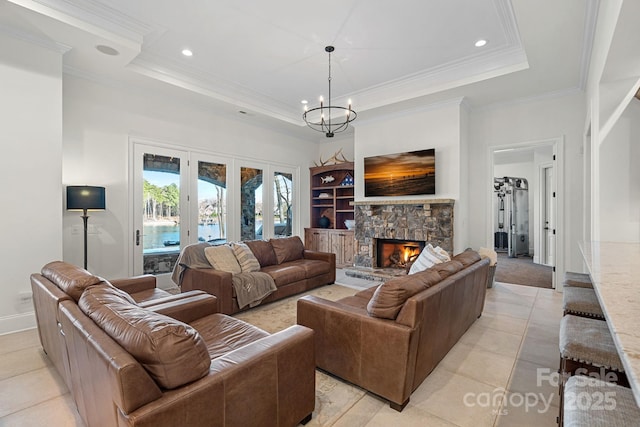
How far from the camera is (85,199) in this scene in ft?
12.2

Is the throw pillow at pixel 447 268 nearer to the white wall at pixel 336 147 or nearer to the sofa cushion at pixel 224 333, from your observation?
the sofa cushion at pixel 224 333

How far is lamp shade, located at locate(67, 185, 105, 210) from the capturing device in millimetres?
A: 3668

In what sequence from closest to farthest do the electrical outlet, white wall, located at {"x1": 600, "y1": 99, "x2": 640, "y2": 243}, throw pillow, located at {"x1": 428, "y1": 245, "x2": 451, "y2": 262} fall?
white wall, located at {"x1": 600, "y1": 99, "x2": 640, "y2": 243}, throw pillow, located at {"x1": 428, "y1": 245, "x2": 451, "y2": 262}, the electrical outlet

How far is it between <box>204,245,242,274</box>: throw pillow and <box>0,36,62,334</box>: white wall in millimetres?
1617

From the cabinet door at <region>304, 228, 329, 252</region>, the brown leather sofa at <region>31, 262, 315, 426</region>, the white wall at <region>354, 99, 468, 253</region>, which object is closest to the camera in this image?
the brown leather sofa at <region>31, 262, 315, 426</region>

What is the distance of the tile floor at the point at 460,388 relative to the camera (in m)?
1.87

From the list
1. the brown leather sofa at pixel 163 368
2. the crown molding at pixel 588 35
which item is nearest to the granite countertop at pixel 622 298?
the brown leather sofa at pixel 163 368

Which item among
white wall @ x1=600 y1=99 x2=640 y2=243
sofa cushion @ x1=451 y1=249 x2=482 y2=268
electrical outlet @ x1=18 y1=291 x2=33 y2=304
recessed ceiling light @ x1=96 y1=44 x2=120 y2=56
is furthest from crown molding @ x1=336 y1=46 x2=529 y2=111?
electrical outlet @ x1=18 y1=291 x2=33 y2=304

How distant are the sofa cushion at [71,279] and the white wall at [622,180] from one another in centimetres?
418

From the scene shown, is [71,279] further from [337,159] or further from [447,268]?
[337,159]

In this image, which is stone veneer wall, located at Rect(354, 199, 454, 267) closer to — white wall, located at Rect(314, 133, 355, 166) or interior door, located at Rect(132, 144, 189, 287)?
white wall, located at Rect(314, 133, 355, 166)

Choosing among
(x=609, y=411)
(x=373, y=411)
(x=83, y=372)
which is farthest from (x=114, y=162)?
(x=609, y=411)

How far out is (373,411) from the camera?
194 centimetres

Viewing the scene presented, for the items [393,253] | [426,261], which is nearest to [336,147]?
[393,253]
